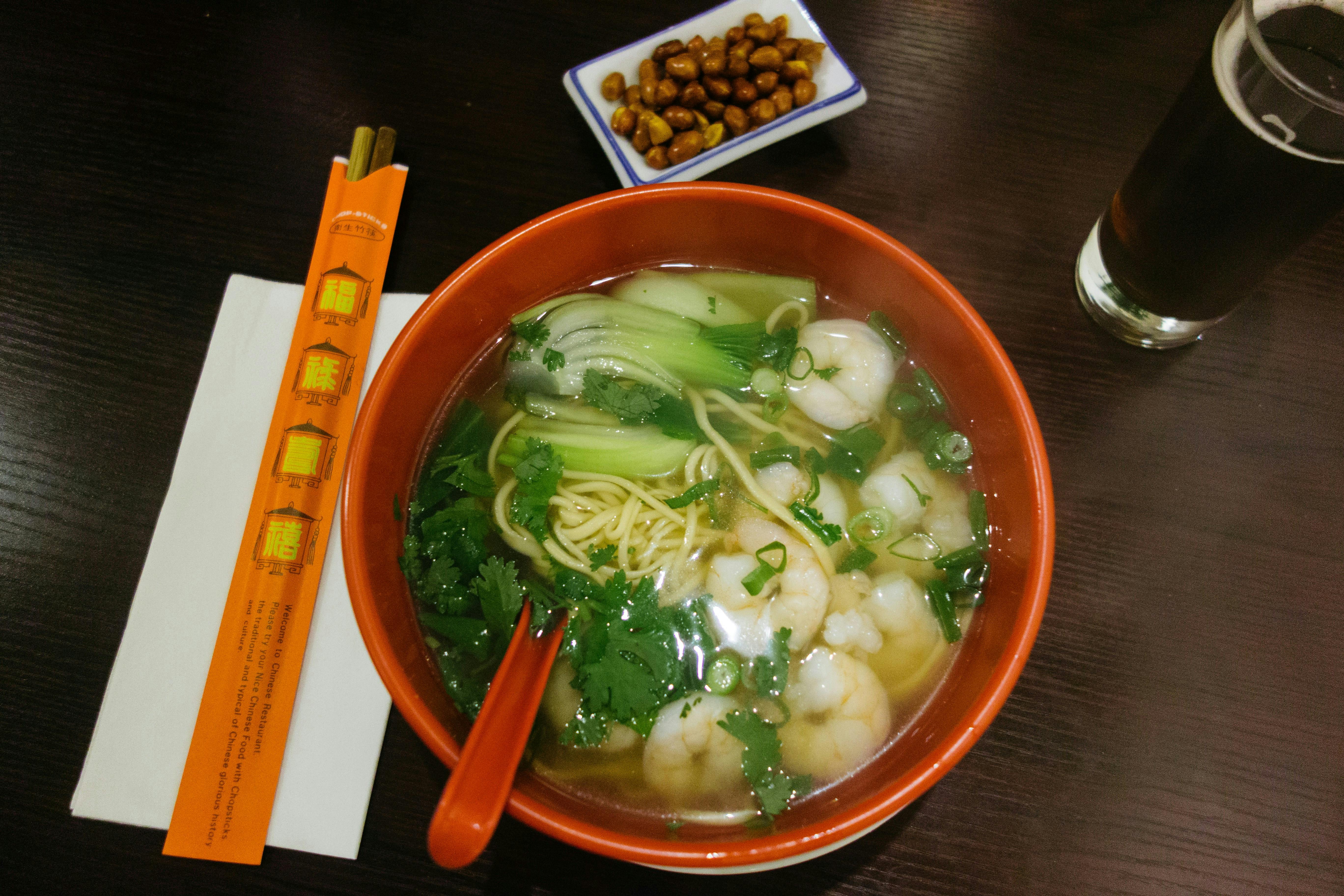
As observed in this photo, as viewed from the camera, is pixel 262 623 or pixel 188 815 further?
pixel 262 623

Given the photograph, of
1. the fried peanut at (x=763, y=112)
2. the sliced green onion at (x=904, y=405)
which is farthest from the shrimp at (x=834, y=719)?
the fried peanut at (x=763, y=112)

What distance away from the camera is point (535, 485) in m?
1.38

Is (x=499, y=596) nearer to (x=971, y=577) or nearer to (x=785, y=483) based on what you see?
(x=785, y=483)

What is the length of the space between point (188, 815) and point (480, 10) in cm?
183

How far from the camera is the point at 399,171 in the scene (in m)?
1.62

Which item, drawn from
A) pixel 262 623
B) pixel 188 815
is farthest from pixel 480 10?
pixel 188 815

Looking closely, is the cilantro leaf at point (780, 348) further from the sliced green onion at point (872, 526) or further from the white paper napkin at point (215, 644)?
the white paper napkin at point (215, 644)

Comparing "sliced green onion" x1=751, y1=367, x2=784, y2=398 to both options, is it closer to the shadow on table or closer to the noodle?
the noodle

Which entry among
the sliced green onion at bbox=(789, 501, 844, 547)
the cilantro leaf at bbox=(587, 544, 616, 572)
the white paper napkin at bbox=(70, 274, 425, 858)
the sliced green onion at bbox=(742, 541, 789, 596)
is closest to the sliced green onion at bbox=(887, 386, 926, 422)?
the sliced green onion at bbox=(789, 501, 844, 547)

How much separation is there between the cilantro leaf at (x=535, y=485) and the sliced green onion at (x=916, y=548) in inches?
25.4

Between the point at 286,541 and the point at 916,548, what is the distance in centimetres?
120

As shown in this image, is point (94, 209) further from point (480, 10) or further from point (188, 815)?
point (188, 815)

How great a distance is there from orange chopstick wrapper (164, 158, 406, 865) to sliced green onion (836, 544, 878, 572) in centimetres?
95

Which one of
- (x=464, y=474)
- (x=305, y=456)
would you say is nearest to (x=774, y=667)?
(x=464, y=474)
